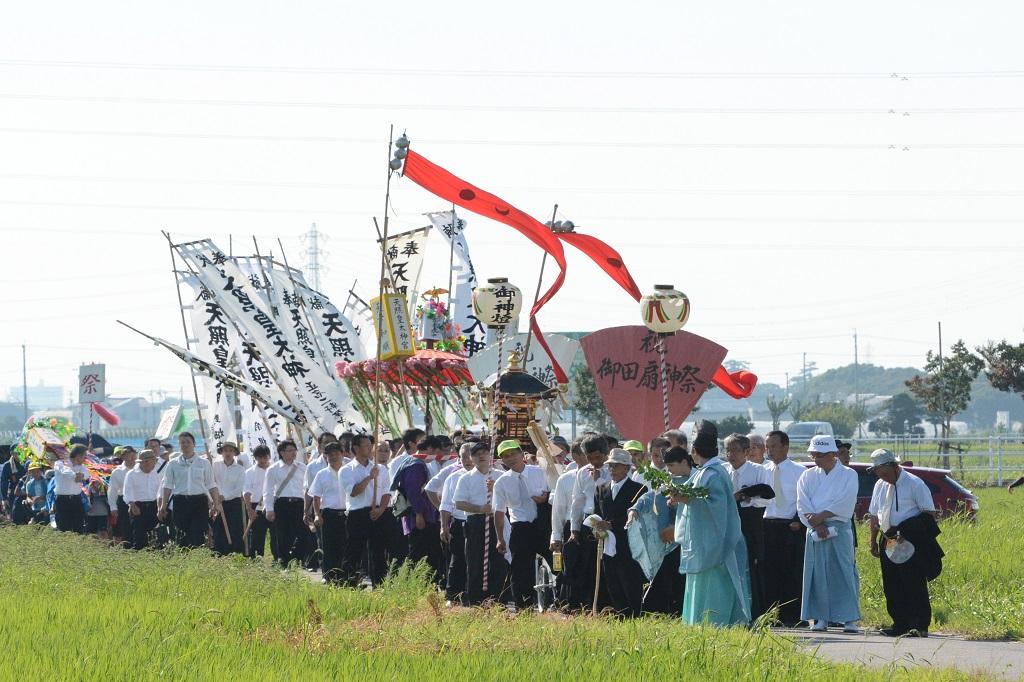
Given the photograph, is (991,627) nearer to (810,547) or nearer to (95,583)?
(810,547)

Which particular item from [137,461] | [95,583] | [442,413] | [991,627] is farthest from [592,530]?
[442,413]

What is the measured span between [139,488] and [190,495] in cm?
128

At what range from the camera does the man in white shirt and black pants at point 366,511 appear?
659 inches

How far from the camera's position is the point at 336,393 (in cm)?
2769

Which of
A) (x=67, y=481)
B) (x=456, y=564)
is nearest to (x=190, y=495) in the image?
(x=67, y=481)

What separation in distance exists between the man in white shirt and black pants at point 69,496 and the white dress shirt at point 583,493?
1136cm

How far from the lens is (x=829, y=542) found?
13453 mm

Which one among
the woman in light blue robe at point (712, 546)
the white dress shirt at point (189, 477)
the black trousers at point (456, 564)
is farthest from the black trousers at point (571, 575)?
the white dress shirt at point (189, 477)

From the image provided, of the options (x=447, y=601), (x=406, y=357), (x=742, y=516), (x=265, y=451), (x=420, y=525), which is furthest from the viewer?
(x=406, y=357)

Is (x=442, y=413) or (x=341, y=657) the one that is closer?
(x=341, y=657)

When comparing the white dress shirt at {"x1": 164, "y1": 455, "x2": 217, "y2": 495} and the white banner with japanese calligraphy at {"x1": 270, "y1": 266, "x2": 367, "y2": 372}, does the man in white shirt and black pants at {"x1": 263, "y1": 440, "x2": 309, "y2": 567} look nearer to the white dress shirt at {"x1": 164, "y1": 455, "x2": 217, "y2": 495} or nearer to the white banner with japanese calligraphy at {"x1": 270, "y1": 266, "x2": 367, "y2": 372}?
the white dress shirt at {"x1": 164, "y1": 455, "x2": 217, "y2": 495}

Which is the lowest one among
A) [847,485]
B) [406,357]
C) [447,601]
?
[447,601]

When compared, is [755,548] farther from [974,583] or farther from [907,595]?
[974,583]

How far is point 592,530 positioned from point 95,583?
4.52m
